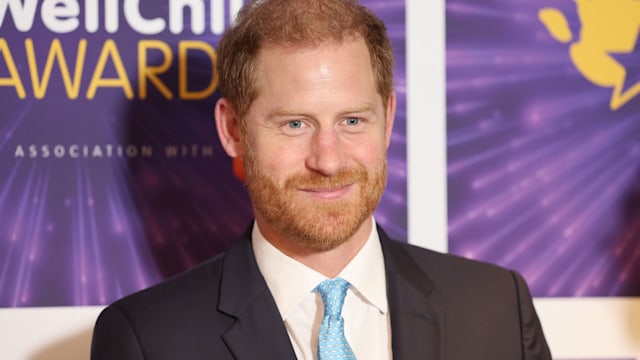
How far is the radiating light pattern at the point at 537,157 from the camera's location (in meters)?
1.98

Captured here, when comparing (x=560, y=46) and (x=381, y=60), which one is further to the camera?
(x=560, y=46)

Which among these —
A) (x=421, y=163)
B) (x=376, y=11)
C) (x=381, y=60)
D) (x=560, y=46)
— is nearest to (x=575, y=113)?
(x=560, y=46)

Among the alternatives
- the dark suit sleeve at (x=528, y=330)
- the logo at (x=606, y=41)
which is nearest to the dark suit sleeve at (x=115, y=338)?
the dark suit sleeve at (x=528, y=330)

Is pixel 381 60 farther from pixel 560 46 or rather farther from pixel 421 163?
pixel 560 46

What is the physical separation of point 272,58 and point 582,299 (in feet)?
3.13

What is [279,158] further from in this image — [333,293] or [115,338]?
[115,338]

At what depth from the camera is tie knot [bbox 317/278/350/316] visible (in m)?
1.52

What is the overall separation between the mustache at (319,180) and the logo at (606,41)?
2.46 ft

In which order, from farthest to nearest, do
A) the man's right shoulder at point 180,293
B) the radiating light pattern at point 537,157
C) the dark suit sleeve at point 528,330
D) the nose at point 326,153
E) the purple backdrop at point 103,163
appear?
the radiating light pattern at point 537,157
the purple backdrop at point 103,163
the dark suit sleeve at point 528,330
the man's right shoulder at point 180,293
the nose at point 326,153

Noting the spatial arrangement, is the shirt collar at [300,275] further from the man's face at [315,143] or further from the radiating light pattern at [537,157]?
the radiating light pattern at [537,157]

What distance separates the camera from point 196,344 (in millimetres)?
1508

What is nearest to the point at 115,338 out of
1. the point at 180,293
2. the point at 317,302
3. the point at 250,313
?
the point at 180,293

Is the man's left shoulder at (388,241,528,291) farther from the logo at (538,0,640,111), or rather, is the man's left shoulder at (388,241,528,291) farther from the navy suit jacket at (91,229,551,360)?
the logo at (538,0,640,111)

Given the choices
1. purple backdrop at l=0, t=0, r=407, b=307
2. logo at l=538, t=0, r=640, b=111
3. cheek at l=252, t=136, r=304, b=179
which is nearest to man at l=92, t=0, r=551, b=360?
cheek at l=252, t=136, r=304, b=179
